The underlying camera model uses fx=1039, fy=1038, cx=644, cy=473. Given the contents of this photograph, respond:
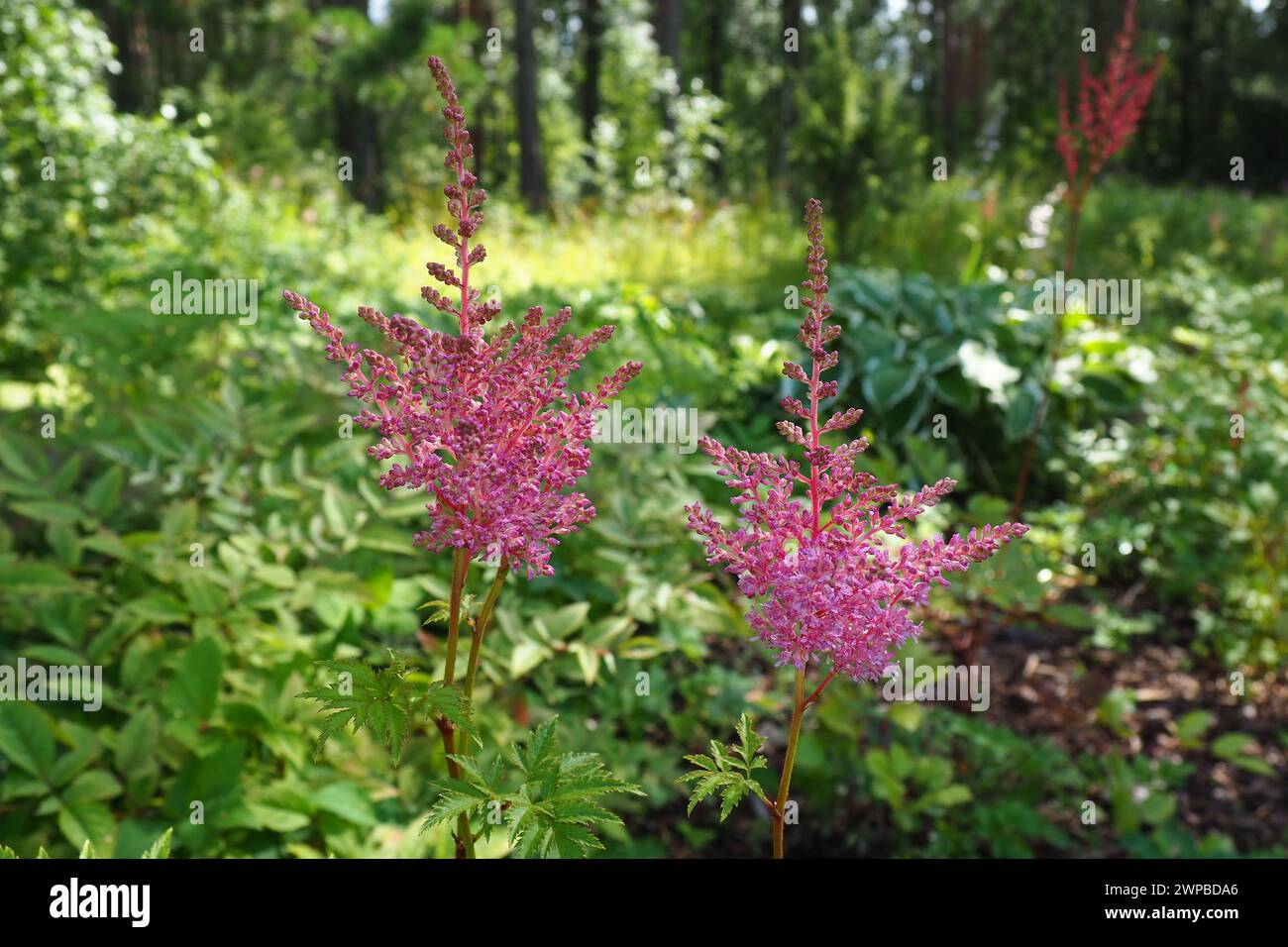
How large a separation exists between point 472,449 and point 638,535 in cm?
168

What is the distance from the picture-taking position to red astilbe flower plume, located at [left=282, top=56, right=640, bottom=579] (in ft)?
2.48

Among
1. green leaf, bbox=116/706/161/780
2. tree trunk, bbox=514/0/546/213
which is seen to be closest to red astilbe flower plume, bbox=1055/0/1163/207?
green leaf, bbox=116/706/161/780

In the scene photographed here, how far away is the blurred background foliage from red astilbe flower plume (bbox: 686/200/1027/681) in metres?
0.33

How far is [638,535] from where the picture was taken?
2412 mm

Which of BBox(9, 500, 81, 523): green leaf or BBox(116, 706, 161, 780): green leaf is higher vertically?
BBox(9, 500, 81, 523): green leaf

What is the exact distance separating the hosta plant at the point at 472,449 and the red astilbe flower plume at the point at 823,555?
12 cm

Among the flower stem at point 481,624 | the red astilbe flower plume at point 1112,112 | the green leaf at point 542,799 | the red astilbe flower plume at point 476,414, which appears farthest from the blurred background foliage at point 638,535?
the red astilbe flower plume at point 1112,112

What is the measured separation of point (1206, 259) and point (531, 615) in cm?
1049

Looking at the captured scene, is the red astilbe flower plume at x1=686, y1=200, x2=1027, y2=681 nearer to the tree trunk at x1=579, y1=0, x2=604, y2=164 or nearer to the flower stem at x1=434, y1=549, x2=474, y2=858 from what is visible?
the flower stem at x1=434, y1=549, x2=474, y2=858

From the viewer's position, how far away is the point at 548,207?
45.5ft

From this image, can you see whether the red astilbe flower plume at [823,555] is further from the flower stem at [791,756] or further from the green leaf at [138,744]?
the green leaf at [138,744]

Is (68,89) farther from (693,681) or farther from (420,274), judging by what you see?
(693,681)

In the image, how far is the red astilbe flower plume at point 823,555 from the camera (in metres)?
0.75
